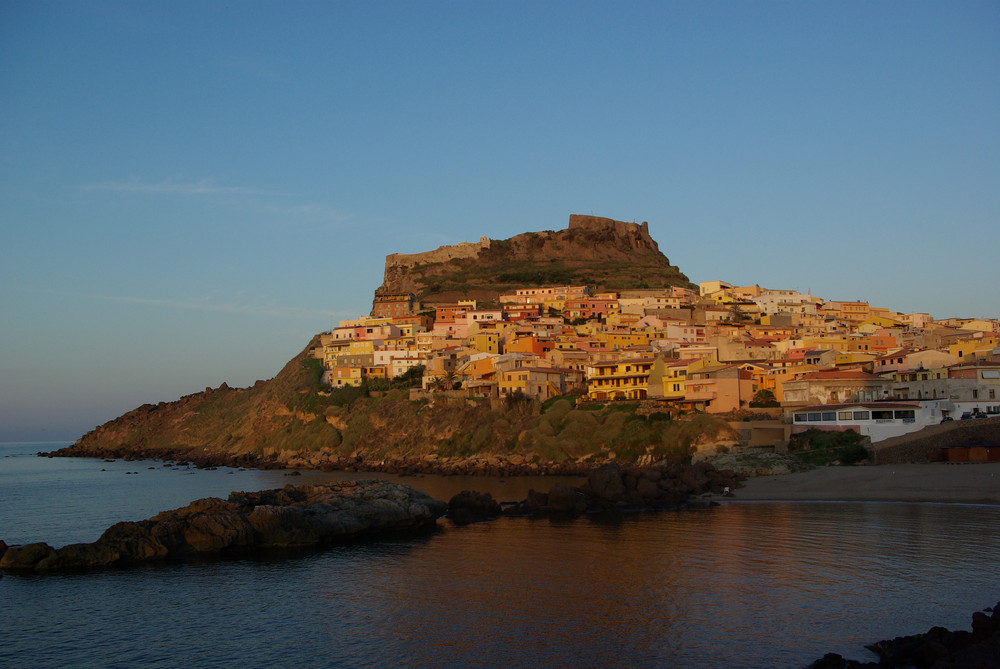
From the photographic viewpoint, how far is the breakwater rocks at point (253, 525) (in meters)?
26.7

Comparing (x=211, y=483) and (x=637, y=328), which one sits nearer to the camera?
(x=211, y=483)

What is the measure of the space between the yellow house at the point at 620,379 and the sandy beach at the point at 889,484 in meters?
18.3

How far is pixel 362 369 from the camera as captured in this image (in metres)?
78.6

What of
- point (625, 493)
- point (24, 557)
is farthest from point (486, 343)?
point (24, 557)

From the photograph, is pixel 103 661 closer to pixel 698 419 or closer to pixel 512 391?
pixel 698 419

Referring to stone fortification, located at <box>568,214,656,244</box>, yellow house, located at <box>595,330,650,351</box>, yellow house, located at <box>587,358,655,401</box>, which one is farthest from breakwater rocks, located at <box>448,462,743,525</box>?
stone fortification, located at <box>568,214,656,244</box>

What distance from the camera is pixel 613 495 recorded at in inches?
1518

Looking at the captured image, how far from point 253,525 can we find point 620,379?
117 feet

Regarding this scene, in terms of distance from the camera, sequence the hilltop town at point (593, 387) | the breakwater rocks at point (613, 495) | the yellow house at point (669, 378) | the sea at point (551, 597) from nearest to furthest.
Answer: the sea at point (551, 597)
the breakwater rocks at point (613, 495)
the hilltop town at point (593, 387)
the yellow house at point (669, 378)

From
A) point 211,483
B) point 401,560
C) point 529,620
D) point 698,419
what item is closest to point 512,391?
point 698,419

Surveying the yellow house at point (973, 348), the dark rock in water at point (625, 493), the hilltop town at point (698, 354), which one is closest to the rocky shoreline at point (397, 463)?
the hilltop town at point (698, 354)

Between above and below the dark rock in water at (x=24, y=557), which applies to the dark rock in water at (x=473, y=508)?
above

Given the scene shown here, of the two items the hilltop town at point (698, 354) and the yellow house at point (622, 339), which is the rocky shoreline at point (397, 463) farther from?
the yellow house at point (622, 339)

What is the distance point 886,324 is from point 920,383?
124 ft
